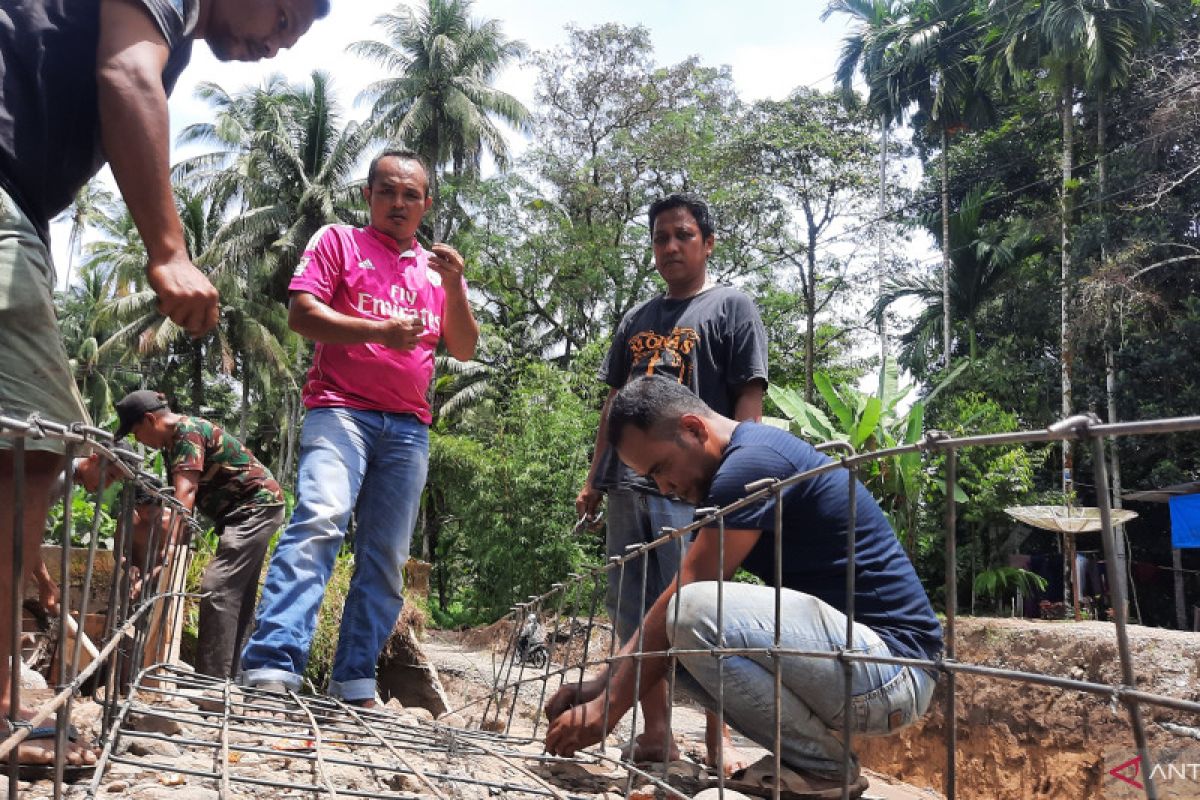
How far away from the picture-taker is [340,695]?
288 centimetres

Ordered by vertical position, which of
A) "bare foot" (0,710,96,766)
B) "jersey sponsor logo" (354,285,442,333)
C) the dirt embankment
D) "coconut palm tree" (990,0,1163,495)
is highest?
"coconut palm tree" (990,0,1163,495)

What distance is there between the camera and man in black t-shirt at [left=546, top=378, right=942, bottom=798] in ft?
6.44

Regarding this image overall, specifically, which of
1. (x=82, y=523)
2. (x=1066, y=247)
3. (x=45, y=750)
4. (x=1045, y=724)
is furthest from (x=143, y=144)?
(x=1066, y=247)

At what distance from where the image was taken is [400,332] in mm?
2857

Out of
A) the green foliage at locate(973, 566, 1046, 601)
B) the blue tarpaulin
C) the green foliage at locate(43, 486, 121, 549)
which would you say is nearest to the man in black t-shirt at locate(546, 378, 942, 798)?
the green foliage at locate(43, 486, 121, 549)

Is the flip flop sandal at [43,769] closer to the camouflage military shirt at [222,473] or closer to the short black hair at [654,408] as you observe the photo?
the short black hair at [654,408]

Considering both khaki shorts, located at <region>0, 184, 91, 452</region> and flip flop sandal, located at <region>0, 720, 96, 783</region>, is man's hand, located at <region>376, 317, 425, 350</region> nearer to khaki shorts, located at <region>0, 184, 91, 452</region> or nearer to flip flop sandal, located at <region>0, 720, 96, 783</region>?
khaki shorts, located at <region>0, 184, 91, 452</region>

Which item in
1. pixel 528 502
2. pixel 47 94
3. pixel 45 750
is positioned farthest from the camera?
pixel 528 502

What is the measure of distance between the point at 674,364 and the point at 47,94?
1.85 meters

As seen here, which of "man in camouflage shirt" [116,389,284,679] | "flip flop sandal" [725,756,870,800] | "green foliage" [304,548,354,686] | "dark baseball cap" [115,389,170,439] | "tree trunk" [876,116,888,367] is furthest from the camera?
"tree trunk" [876,116,888,367]

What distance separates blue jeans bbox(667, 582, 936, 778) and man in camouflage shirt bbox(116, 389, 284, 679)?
8.89ft

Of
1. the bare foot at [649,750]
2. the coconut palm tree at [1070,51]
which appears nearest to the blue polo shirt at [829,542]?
the bare foot at [649,750]

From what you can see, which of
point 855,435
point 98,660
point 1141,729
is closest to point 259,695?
point 98,660

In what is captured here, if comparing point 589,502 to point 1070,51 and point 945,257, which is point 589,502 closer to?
point 1070,51
